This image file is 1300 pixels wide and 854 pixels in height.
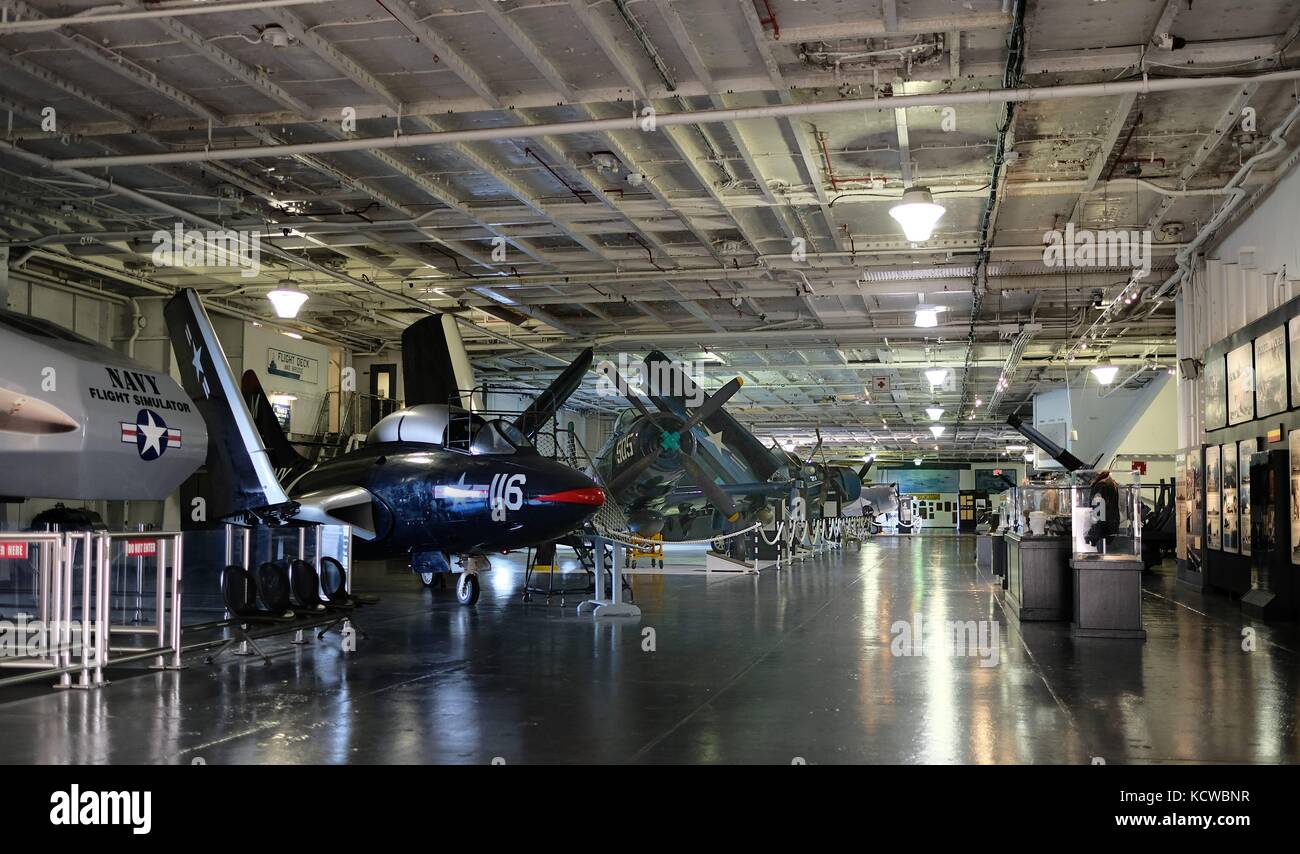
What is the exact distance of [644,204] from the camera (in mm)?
13602

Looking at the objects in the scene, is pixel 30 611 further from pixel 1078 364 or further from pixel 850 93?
pixel 1078 364

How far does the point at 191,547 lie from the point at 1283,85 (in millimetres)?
13364

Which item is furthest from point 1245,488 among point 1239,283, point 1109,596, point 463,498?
point 463,498

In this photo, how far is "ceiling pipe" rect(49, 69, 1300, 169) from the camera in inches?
348

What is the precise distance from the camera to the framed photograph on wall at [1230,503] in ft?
45.7

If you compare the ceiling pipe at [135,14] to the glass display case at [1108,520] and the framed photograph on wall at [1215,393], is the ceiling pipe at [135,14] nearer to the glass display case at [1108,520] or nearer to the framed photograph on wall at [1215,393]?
the glass display case at [1108,520]

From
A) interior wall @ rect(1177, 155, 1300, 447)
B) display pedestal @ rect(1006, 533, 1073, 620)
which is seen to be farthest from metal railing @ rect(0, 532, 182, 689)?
interior wall @ rect(1177, 155, 1300, 447)
